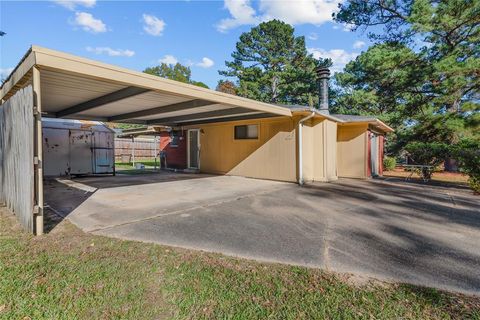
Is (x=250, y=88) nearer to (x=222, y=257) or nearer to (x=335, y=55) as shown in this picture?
(x=335, y=55)

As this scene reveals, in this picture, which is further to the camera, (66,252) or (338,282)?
(66,252)

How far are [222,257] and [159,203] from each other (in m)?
3.09

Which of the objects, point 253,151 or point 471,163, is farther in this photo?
point 253,151

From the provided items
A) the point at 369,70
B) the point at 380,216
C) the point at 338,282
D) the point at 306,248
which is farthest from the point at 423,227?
the point at 369,70

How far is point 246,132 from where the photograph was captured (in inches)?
407

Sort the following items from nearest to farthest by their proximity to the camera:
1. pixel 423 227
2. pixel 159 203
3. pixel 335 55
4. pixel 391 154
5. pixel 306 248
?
pixel 306 248 → pixel 423 227 → pixel 159 203 → pixel 391 154 → pixel 335 55

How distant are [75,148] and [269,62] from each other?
1914 cm

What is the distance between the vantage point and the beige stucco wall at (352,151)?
10133mm

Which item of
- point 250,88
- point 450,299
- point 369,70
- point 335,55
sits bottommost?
point 450,299

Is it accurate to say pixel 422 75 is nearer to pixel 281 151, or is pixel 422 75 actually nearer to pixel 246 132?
pixel 281 151

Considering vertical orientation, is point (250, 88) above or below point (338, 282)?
above

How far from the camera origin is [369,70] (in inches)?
554

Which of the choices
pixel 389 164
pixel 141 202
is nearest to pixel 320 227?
pixel 141 202

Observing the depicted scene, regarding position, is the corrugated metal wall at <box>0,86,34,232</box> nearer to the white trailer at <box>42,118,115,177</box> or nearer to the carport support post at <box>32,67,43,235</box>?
the carport support post at <box>32,67,43,235</box>
